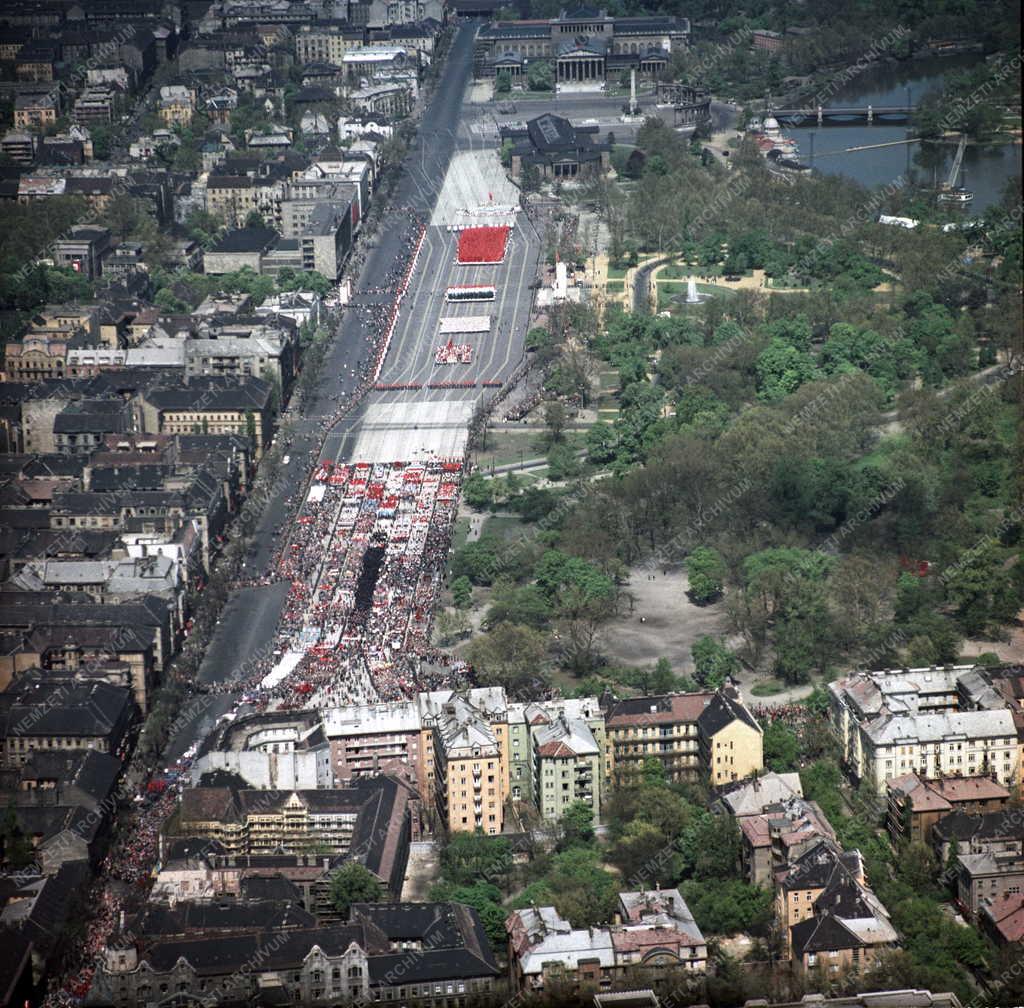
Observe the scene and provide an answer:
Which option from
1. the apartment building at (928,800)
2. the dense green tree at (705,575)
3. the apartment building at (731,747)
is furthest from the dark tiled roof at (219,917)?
the dense green tree at (705,575)

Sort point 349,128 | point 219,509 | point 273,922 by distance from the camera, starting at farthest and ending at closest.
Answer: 1. point 349,128
2. point 219,509
3. point 273,922

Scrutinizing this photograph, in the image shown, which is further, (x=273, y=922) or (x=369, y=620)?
(x=369, y=620)

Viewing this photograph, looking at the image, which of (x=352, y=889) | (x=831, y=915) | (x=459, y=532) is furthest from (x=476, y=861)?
(x=459, y=532)

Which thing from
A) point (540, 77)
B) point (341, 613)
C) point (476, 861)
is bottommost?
point (540, 77)

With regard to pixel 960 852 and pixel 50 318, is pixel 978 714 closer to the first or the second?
pixel 960 852

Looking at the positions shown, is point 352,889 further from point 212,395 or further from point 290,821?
point 212,395

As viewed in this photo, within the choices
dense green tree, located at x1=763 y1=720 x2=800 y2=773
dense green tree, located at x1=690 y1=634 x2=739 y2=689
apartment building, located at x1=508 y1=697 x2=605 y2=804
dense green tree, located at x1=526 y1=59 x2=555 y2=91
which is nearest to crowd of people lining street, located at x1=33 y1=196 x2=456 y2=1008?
apartment building, located at x1=508 y1=697 x2=605 y2=804

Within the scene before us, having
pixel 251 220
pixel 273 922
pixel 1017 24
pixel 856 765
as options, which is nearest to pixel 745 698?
pixel 856 765

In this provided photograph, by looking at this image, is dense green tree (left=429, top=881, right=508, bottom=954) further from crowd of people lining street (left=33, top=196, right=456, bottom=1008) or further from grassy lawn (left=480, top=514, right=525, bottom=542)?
grassy lawn (left=480, top=514, right=525, bottom=542)
